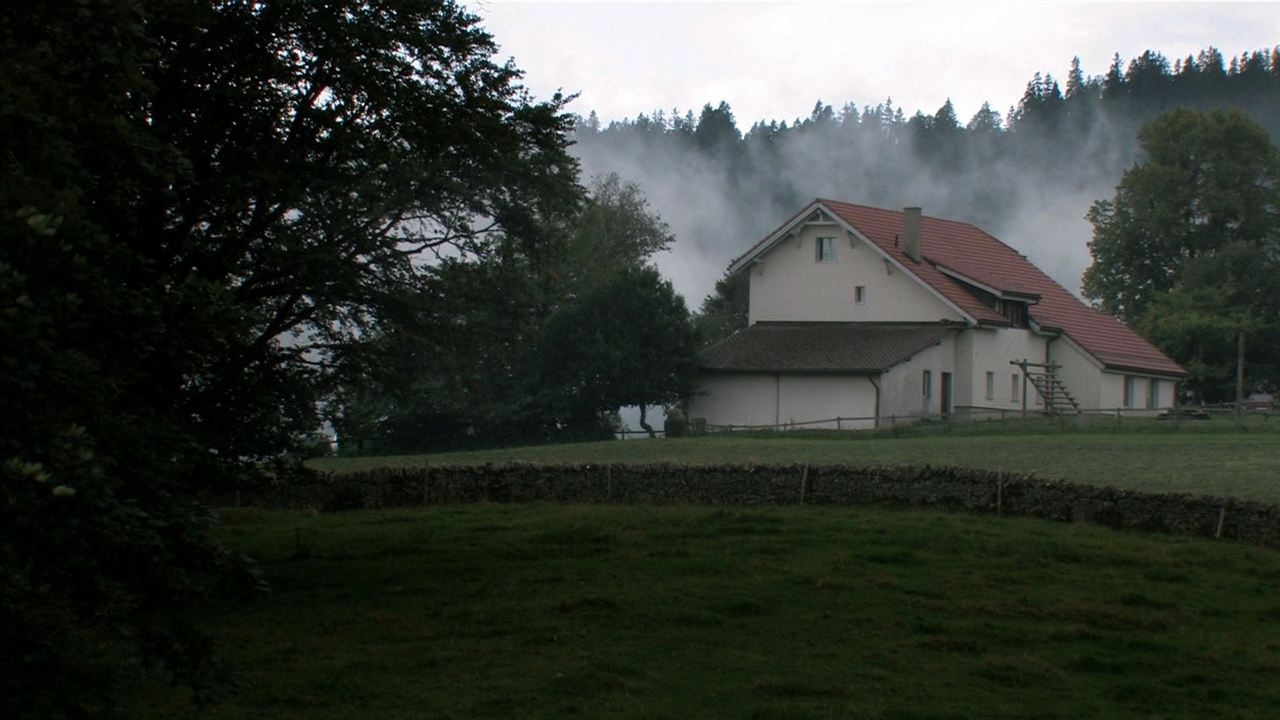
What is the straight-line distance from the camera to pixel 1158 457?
42.8m

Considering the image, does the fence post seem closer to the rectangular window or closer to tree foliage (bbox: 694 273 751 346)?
the rectangular window

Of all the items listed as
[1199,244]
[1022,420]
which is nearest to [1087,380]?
[1022,420]

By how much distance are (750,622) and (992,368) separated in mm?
51074

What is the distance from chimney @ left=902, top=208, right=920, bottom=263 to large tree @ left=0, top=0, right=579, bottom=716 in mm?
47224

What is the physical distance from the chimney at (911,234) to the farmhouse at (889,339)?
0.21 feet

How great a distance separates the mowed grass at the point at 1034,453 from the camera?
1415 inches

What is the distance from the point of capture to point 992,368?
66.7 meters

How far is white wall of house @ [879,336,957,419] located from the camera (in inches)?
2421

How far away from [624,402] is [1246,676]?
52161 mm

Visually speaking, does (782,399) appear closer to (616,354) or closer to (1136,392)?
(616,354)

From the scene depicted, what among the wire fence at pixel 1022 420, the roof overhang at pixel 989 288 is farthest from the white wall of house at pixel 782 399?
the roof overhang at pixel 989 288

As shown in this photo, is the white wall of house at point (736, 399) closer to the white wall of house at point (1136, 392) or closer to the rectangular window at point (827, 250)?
the rectangular window at point (827, 250)

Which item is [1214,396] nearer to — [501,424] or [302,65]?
[501,424]

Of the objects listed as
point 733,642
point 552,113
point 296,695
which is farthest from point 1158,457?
point 296,695
